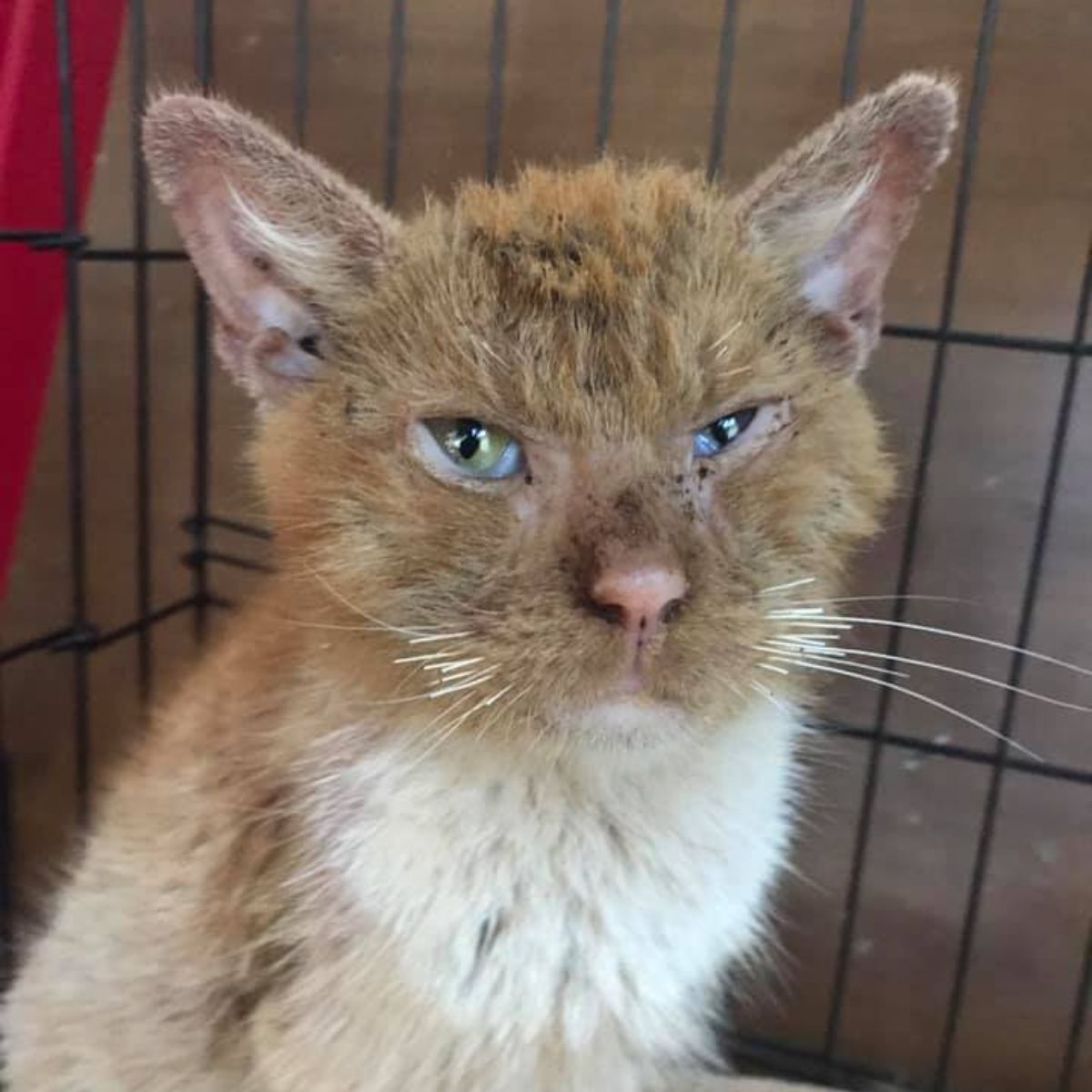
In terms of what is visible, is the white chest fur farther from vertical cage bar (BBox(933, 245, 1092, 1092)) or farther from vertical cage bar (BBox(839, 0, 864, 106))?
vertical cage bar (BBox(839, 0, 864, 106))

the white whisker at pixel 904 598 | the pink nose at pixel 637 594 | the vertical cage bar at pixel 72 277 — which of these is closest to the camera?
the pink nose at pixel 637 594

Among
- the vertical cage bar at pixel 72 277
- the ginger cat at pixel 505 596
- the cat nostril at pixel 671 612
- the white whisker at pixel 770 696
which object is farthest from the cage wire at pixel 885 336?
the cat nostril at pixel 671 612

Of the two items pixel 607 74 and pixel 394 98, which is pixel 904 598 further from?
pixel 394 98

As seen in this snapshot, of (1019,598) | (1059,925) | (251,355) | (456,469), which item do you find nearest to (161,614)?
(251,355)

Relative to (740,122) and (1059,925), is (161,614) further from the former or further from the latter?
(1059,925)

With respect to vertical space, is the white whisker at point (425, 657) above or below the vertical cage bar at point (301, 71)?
below

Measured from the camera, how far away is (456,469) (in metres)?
0.73

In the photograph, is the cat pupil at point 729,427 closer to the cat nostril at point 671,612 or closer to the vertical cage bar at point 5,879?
the cat nostril at point 671,612

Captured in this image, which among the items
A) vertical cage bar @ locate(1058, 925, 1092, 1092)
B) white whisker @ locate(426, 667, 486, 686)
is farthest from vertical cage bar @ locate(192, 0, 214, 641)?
vertical cage bar @ locate(1058, 925, 1092, 1092)

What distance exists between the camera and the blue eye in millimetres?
739

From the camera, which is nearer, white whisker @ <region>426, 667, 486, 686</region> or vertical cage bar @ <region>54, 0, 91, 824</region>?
white whisker @ <region>426, 667, 486, 686</region>

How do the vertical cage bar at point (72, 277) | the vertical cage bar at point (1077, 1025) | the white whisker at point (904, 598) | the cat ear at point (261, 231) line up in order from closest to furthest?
the cat ear at point (261, 231) < the white whisker at point (904, 598) < the vertical cage bar at point (72, 277) < the vertical cage bar at point (1077, 1025)

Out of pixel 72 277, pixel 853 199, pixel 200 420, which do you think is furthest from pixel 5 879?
pixel 853 199

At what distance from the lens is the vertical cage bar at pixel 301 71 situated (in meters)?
1.23
